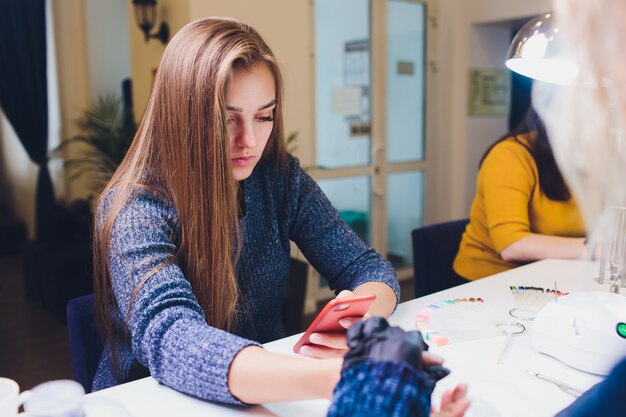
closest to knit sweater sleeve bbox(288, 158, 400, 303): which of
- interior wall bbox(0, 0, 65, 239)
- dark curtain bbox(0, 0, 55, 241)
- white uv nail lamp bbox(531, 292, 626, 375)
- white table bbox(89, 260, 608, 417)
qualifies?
white table bbox(89, 260, 608, 417)

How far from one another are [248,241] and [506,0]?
326 cm

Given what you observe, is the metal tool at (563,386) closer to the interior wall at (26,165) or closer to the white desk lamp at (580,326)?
the white desk lamp at (580,326)

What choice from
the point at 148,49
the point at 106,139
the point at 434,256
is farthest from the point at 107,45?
the point at 434,256

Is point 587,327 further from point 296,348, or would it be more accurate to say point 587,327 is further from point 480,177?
point 480,177

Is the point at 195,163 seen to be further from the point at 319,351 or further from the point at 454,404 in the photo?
the point at 454,404

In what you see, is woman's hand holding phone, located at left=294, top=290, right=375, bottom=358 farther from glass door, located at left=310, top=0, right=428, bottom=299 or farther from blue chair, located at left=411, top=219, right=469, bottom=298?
glass door, located at left=310, top=0, right=428, bottom=299

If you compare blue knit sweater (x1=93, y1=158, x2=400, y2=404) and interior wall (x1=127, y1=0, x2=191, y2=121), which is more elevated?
interior wall (x1=127, y1=0, x2=191, y2=121)

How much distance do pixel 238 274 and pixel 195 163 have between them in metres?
0.34

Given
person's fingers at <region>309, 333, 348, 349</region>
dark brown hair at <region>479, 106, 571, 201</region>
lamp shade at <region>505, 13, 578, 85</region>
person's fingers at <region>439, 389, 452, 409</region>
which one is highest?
lamp shade at <region>505, 13, 578, 85</region>

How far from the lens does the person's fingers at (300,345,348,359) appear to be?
3.22ft

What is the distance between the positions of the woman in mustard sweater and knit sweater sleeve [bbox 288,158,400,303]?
2.01 ft

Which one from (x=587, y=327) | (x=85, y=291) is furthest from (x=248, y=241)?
(x=85, y=291)

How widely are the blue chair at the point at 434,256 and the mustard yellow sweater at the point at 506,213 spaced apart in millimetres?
31

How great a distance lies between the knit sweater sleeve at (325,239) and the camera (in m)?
1.39
